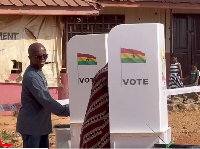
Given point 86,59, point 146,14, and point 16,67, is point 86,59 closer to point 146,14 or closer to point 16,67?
point 16,67

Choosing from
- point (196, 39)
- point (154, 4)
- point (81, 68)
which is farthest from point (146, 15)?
point (81, 68)

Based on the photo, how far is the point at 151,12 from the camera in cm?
1480

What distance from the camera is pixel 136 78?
4.07m

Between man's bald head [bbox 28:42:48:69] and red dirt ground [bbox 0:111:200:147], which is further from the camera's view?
red dirt ground [bbox 0:111:200:147]

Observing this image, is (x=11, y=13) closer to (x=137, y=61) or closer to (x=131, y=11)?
(x=131, y=11)

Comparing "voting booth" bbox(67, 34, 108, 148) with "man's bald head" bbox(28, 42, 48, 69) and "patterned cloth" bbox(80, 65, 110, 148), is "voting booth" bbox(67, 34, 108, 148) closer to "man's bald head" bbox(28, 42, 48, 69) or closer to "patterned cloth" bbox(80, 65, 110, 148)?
"man's bald head" bbox(28, 42, 48, 69)

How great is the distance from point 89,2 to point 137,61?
787cm

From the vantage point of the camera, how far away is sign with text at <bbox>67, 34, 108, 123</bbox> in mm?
5387

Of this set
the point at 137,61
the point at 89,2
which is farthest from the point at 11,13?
the point at 137,61

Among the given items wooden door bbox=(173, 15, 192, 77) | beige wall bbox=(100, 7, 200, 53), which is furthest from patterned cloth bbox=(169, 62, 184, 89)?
wooden door bbox=(173, 15, 192, 77)

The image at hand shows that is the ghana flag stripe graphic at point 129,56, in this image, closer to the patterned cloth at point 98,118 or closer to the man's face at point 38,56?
the patterned cloth at point 98,118

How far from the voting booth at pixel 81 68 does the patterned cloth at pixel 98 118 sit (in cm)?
126

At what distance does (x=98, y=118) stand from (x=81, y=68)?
1.62m

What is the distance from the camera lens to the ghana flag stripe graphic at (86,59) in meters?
5.42
